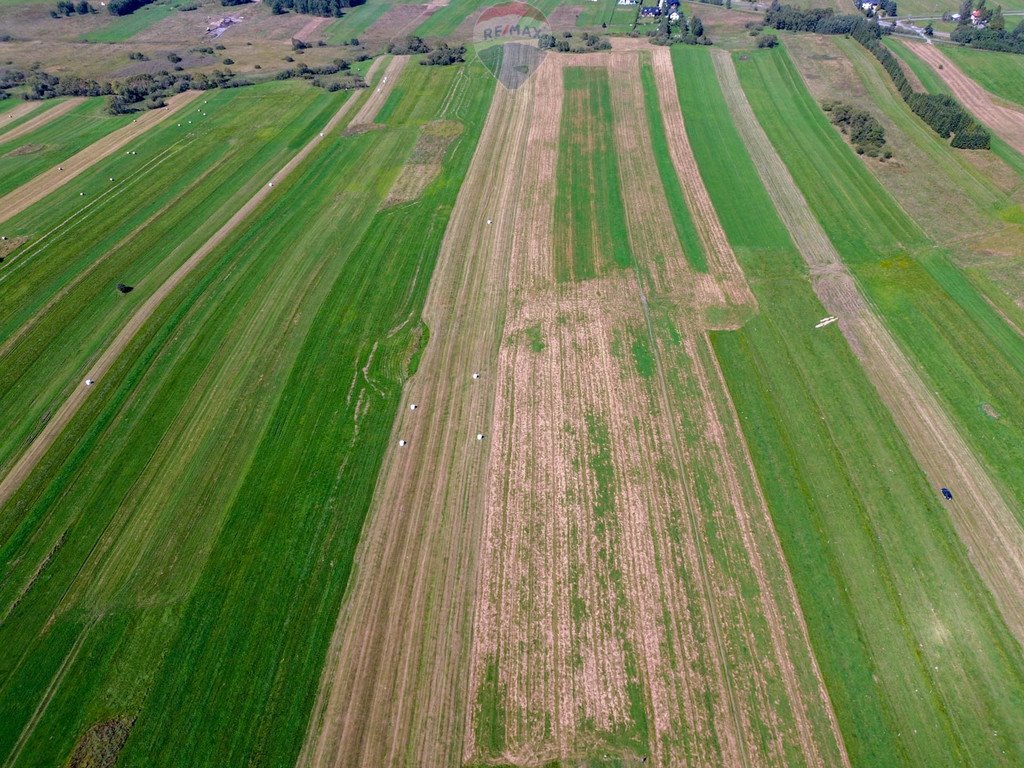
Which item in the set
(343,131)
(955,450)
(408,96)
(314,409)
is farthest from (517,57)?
(955,450)

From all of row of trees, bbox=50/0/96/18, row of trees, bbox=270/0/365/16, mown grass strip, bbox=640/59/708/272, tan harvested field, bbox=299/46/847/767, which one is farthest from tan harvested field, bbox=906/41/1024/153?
row of trees, bbox=50/0/96/18

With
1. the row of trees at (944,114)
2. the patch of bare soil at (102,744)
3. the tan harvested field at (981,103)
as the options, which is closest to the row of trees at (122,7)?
the row of trees at (944,114)

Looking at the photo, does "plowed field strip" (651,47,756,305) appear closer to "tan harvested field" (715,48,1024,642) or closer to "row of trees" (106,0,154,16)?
"tan harvested field" (715,48,1024,642)

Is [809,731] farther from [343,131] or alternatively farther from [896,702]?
[343,131]

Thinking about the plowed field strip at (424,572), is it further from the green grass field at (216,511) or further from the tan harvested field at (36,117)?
the tan harvested field at (36,117)

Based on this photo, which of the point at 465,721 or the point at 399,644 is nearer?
the point at 465,721

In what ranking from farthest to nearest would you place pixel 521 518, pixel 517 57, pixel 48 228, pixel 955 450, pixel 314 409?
pixel 517 57
pixel 48 228
pixel 314 409
pixel 955 450
pixel 521 518
